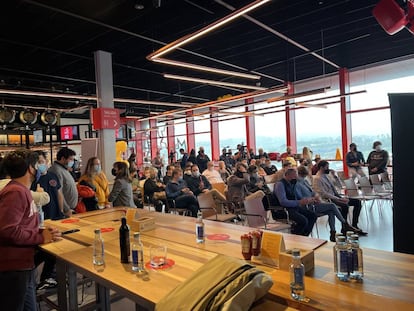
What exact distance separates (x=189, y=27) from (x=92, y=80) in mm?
5468

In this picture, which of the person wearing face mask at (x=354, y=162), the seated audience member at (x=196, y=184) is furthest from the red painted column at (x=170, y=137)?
the seated audience member at (x=196, y=184)

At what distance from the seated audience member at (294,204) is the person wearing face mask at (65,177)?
9.15ft

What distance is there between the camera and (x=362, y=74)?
35.3 feet

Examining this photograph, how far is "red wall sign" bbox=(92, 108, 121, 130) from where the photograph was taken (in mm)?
6973

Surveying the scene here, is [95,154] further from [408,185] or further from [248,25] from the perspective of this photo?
[408,185]

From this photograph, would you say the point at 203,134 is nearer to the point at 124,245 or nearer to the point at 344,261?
the point at 124,245

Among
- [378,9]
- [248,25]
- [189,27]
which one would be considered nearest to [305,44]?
[248,25]

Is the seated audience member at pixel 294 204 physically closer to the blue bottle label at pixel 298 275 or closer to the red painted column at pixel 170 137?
the blue bottle label at pixel 298 275

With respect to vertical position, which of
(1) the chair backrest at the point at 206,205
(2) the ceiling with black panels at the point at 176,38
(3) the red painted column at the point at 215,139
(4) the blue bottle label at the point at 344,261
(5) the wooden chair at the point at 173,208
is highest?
(2) the ceiling with black panels at the point at 176,38

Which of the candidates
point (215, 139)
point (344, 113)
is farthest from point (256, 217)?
point (215, 139)

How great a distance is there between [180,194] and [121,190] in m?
1.79

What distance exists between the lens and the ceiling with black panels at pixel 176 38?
5543 millimetres

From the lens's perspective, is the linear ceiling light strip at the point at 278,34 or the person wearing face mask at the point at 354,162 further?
the person wearing face mask at the point at 354,162

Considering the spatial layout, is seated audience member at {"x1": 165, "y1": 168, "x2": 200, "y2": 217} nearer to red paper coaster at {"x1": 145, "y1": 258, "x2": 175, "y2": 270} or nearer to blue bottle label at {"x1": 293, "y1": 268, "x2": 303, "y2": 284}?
red paper coaster at {"x1": 145, "y1": 258, "x2": 175, "y2": 270}
